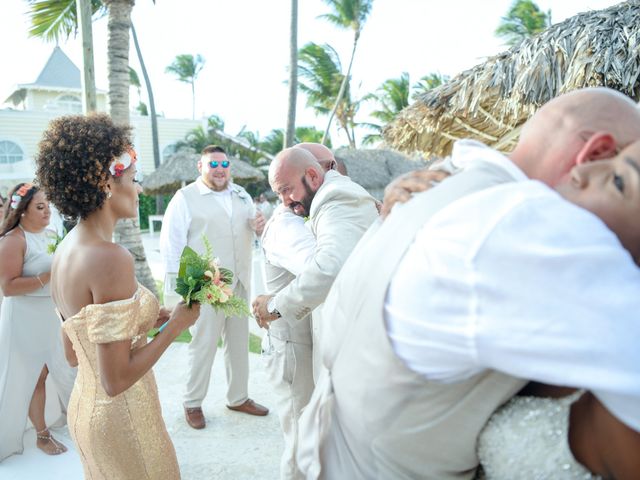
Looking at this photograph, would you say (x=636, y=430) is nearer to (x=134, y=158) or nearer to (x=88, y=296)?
(x=88, y=296)

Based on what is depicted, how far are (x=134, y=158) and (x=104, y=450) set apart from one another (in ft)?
4.77

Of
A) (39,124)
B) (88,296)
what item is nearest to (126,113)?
(88,296)

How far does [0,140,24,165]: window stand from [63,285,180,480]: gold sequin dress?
33.2 metres

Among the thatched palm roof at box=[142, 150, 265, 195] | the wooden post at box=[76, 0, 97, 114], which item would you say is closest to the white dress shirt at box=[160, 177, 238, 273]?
the wooden post at box=[76, 0, 97, 114]

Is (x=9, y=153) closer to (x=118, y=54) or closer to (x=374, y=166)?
(x=374, y=166)

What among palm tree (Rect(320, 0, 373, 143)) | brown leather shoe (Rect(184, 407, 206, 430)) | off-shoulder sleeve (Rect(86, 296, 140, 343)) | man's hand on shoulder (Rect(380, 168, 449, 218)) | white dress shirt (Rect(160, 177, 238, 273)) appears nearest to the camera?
man's hand on shoulder (Rect(380, 168, 449, 218))

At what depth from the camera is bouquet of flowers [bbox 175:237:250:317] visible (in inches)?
103

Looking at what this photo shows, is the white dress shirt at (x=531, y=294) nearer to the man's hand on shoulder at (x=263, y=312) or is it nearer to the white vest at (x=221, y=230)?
the man's hand on shoulder at (x=263, y=312)

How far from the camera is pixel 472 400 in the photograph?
1.01 metres

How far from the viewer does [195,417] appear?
473 centimetres

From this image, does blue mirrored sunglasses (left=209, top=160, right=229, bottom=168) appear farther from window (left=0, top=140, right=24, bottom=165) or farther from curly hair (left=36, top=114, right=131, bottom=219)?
window (left=0, top=140, right=24, bottom=165)

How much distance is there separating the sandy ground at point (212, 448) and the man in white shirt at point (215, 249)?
159 millimetres

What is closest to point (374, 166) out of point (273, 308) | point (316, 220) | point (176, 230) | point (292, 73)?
point (292, 73)

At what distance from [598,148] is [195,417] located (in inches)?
177
